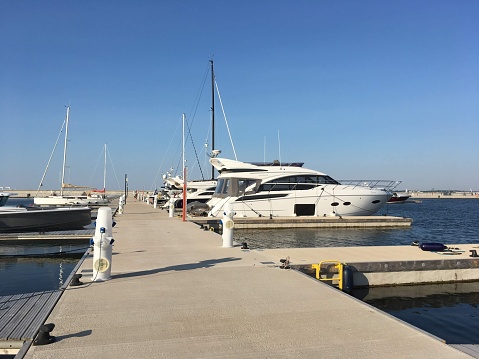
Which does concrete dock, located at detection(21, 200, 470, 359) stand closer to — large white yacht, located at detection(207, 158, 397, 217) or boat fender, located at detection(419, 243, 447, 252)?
boat fender, located at detection(419, 243, 447, 252)

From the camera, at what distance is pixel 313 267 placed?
874 centimetres

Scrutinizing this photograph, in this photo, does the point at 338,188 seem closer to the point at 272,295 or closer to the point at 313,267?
the point at 313,267

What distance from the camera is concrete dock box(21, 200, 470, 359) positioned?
13.3ft

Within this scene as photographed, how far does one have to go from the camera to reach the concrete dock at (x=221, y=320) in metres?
4.04

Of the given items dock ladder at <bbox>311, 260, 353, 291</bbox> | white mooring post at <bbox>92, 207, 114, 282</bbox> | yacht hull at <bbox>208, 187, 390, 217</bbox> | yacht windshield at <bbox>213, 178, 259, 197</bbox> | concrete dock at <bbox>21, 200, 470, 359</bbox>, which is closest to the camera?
concrete dock at <bbox>21, 200, 470, 359</bbox>

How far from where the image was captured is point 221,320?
16.3 feet

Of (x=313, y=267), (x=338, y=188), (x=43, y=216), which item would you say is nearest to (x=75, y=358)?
(x=313, y=267)

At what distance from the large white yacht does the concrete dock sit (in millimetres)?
19533

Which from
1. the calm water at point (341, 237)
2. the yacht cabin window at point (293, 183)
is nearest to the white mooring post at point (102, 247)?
the calm water at point (341, 237)

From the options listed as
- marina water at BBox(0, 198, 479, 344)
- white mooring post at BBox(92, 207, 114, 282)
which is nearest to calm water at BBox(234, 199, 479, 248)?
marina water at BBox(0, 198, 479, 344)

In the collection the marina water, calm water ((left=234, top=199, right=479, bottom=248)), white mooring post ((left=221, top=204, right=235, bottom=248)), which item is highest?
white mooring post ((left=221, top=204, right=235, bottom=248))

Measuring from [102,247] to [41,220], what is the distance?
42.4ft

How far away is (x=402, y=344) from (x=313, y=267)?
448 cm

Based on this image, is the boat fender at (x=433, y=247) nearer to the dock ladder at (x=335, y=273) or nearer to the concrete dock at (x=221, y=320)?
the dock ladder at (x=335, y=273)
